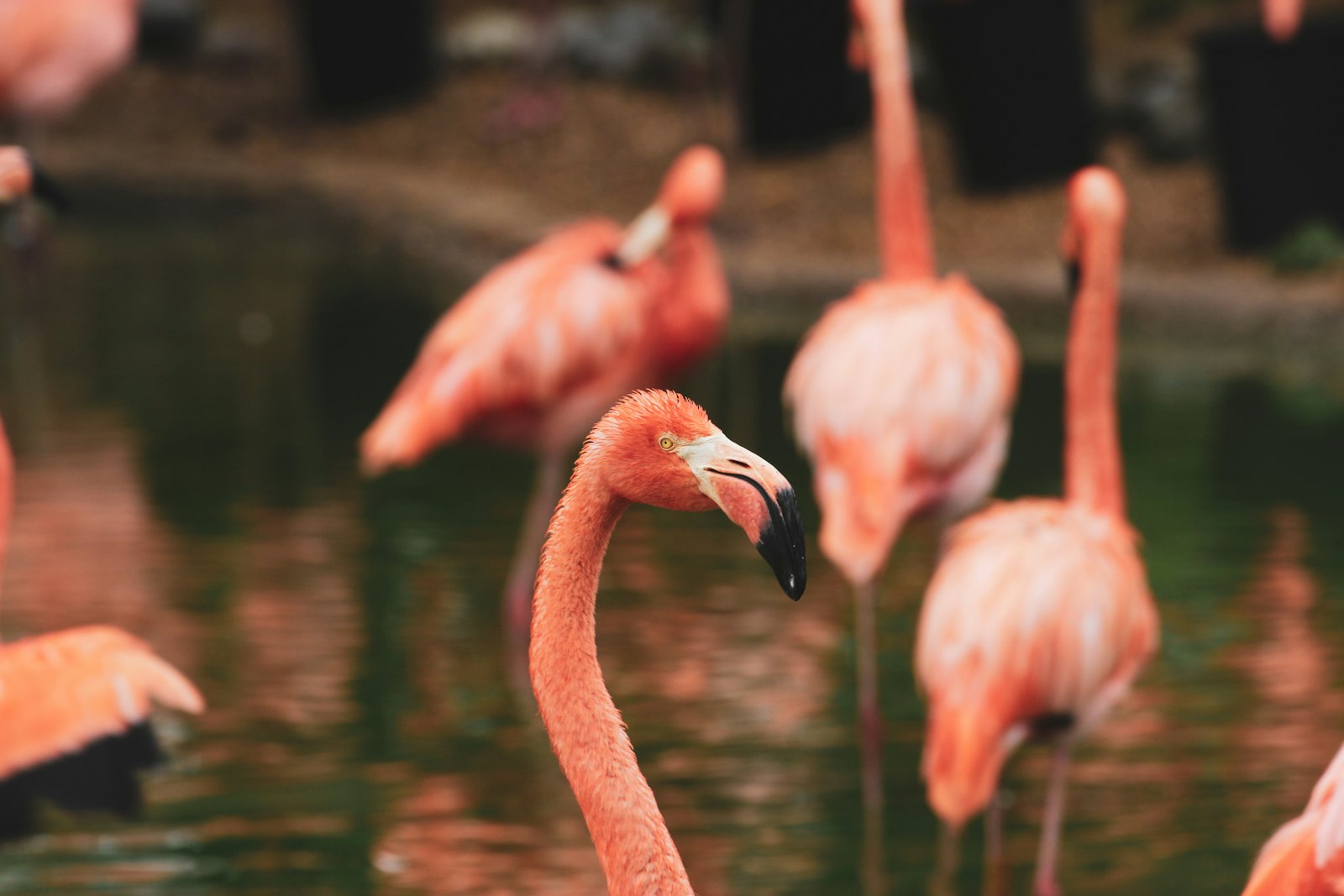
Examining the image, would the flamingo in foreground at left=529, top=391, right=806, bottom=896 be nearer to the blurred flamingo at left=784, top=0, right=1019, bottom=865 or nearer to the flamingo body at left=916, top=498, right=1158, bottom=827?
the flamingo body at left=916, top=498, right=1158, bottom=827

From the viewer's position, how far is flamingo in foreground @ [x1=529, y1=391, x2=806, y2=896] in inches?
84.3

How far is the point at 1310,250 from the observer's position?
10.0m

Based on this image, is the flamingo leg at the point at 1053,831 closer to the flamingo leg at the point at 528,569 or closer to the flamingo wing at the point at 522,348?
the flamingo leg at the point at 528,569

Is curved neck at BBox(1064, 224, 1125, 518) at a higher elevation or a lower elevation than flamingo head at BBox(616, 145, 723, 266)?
lower

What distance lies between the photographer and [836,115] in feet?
44.4

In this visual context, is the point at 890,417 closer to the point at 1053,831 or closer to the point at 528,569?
the point at 1053,831

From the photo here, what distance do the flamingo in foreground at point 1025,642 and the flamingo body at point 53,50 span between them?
6.07m

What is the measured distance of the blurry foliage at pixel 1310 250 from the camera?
1005cm

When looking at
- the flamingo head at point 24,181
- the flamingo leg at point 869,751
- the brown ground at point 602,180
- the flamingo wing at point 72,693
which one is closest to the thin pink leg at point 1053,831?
the flamingo leg at point 869,751

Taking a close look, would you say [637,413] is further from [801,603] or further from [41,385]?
[41,385]

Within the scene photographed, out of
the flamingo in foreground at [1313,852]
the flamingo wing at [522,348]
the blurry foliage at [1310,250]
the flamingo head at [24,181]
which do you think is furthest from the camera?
the blurry foliage at [1310,250]

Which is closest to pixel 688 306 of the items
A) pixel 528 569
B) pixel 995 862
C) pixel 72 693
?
pixel 528 569

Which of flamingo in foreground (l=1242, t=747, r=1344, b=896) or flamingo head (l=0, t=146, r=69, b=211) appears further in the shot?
flamingo head (l=0, t=146, r=69, b=211)

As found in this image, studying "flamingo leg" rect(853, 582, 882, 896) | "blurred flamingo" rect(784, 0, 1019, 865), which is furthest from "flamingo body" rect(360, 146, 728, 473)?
"flamingo leg" rect(853, 582, 882, 896)
